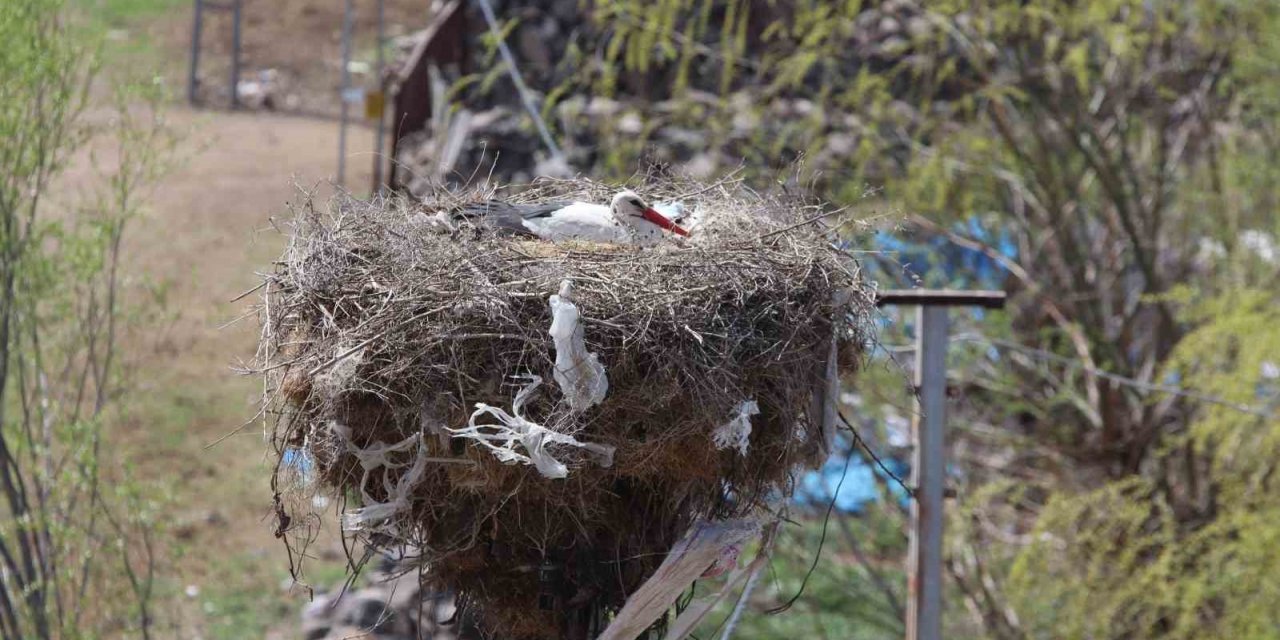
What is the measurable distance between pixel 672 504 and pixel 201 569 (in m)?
7.27

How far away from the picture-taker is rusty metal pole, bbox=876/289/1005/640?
448cm

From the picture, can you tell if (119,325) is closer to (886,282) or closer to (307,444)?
(886,282)

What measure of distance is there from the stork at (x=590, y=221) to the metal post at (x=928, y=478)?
124 cm

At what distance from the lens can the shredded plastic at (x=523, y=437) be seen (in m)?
2.65

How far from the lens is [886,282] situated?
799 cm

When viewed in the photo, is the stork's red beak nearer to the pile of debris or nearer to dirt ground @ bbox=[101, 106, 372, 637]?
dirt ground @ bbox=[101, 106, 372, 637]

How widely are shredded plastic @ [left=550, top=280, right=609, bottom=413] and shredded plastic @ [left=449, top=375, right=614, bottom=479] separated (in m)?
0.06

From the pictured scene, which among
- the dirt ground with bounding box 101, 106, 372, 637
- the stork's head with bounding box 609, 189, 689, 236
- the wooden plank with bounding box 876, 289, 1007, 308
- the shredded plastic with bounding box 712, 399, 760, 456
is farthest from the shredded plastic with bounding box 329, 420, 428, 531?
the dirt ground with bounding box 101, 106, 372, 637

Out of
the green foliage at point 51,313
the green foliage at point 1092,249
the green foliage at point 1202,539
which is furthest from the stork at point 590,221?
the green foliage at point 1202,539

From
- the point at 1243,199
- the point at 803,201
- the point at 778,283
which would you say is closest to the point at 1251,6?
the point at 1243,199

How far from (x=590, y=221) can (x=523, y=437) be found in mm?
1038

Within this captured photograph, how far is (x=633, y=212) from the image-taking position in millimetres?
3566

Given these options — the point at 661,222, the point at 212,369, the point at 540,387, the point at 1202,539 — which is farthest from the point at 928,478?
the point at 212,369

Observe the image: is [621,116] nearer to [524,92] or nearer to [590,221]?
[524,92]
